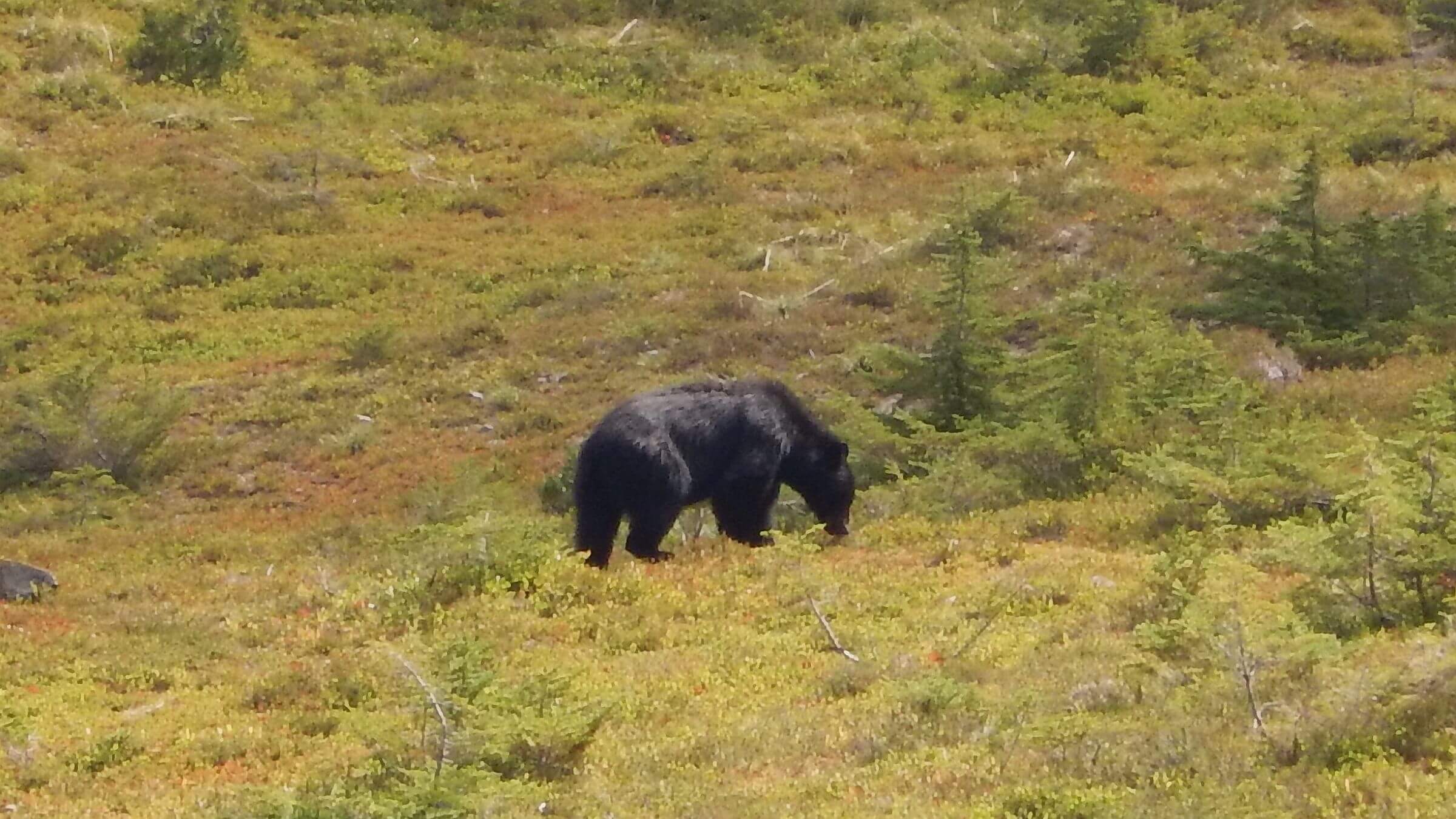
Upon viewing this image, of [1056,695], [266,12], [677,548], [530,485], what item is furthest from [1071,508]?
[266,12]

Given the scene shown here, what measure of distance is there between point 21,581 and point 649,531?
261 inches

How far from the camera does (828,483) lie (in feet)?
49.3

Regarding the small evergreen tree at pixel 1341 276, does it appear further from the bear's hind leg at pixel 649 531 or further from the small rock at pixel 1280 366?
the bear's hind leg at pixel 649 531

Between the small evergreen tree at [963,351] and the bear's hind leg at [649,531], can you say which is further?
the small evergreen tree at [963,351]

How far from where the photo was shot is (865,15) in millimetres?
44344

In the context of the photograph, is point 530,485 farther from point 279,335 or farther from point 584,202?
point 584,202

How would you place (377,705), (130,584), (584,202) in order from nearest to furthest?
(377,705) → (130,584) → (584,202)

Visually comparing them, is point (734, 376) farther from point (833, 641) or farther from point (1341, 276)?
point (833, 641)

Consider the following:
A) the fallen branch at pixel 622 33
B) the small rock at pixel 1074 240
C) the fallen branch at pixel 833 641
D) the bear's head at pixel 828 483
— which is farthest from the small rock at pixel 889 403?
the fallen branch at pixel 622 33

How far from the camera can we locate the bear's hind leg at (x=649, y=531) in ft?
43.8

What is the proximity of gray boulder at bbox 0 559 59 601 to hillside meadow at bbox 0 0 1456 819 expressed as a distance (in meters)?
0.61

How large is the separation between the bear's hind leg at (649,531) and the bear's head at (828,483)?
1.94m

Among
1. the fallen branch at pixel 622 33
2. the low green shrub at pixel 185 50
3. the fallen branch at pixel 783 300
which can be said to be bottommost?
the fallen branch at pixel 783 300

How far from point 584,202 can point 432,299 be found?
5.85 metres
